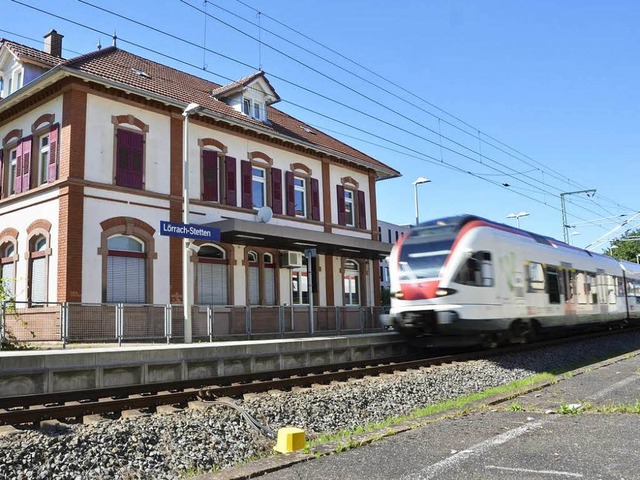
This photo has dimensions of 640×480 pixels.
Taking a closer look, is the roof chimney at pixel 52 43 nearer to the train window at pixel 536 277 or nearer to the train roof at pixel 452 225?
the train roof at pixel 452 225

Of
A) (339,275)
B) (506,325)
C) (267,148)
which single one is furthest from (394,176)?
(506,325)

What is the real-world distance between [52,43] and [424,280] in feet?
56.6

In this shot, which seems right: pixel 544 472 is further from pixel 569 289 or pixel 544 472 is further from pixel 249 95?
pixel 249 95

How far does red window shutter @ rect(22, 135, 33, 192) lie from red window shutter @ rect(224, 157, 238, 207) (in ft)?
20.8

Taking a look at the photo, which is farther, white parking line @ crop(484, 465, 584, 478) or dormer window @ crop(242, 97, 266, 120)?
dormer window @ crop(242, 97, 266, 120)

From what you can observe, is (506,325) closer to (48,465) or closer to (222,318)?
(222,318)

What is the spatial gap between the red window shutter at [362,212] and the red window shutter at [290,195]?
4.64m

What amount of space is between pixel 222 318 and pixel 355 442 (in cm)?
1204

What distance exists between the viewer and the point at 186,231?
14781 mm

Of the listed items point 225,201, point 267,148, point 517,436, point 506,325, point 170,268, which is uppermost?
point 267,148

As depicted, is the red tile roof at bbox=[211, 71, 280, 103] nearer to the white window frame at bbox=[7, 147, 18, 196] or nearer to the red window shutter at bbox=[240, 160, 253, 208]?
the red window shutter at bbox=[240, 160, 253, 208]

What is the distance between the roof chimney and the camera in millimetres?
21844

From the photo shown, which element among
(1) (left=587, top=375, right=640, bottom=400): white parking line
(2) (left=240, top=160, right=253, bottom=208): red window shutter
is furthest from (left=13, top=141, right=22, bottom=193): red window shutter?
(1) (left=587, top=375, right=640, bottom=400): white parking line

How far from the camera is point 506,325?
14.1 m
